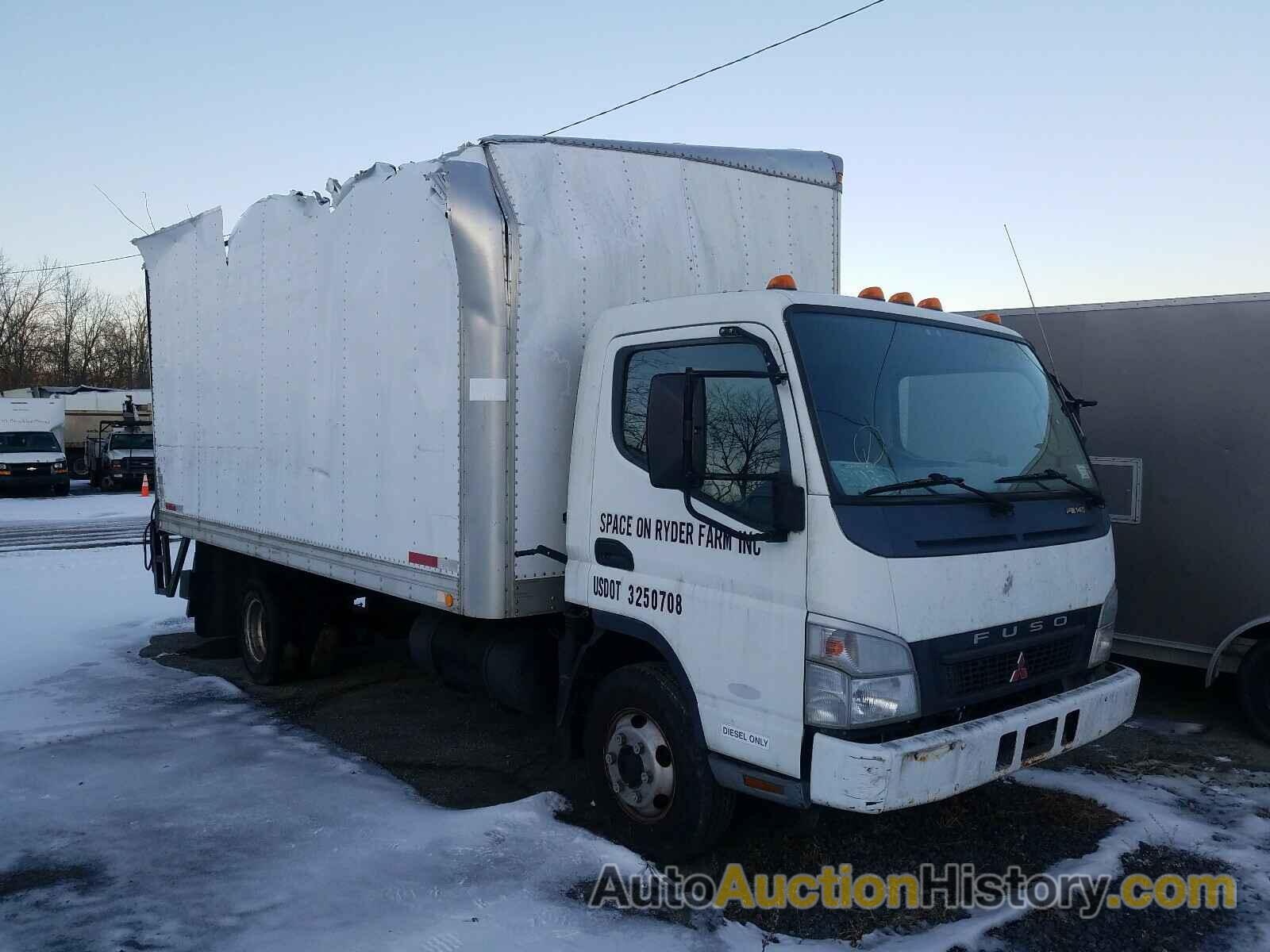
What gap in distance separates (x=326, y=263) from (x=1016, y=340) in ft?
13.7

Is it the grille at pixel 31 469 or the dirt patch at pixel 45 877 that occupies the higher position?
the grille at pixel 31 469

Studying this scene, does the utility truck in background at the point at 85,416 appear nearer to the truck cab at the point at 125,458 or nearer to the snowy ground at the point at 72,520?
the truck cab at the point at 125,458

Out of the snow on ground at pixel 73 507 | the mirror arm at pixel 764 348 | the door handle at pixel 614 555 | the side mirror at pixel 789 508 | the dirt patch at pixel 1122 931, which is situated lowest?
the snow on ground at pixel 73 507

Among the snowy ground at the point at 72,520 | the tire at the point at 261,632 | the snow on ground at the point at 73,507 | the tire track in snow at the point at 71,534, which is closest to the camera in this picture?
the tire at the point at 261,632

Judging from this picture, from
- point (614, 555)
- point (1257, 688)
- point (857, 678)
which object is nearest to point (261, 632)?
point (614, 555)

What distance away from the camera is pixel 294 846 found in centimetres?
480

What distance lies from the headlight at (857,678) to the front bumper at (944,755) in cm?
10

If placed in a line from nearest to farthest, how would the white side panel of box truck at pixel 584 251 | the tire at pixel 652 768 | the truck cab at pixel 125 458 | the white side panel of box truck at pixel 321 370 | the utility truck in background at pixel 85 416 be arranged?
the tire at pixel 652 768 < the white side panel of box truck at pixel 584 251 < the white side panel of box truck at pixel 321 370 < the truck cab at pixel 125 458 < the utility truck in background at pixel 85 416

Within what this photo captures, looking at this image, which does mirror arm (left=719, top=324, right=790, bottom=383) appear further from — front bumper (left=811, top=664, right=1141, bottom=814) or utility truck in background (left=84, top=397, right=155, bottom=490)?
utility truck in background (left=84, top=397, right=155, bottom=490)

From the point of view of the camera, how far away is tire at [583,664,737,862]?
169 inches

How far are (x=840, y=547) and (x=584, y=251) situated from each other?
224cm

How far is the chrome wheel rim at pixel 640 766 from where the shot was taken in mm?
4504

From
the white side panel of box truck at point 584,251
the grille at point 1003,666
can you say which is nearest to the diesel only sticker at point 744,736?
the grille at point 1003,666

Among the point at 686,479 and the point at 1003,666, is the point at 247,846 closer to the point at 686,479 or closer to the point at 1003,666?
the point at 686,479
